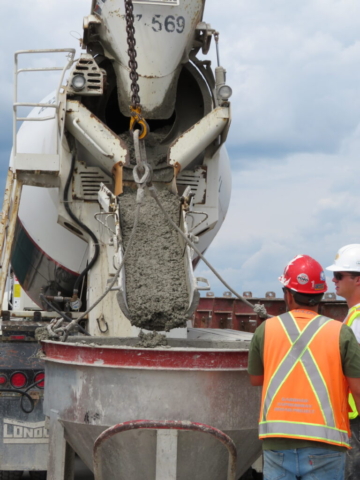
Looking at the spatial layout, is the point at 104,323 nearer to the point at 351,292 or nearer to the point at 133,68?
the point at 133,68

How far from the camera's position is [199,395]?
3514mm

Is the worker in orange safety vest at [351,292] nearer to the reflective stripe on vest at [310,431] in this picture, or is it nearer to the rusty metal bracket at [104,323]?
the reflective stripe on vest at [310,431]

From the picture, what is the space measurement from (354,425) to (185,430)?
31.4 inches

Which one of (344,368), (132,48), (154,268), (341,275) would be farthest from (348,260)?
(132,48)

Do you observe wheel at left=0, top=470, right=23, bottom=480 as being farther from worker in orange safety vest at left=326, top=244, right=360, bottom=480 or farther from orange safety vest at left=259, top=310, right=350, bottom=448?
orange safety vest at left=259, top=310, right=350, bottom=448

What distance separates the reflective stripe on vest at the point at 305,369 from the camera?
2.88 meters

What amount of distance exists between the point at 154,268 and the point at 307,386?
1928mm

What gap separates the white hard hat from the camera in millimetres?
3557

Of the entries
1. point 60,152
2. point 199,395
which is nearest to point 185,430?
point 199,395

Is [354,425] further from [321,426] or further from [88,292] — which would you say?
[88,292]

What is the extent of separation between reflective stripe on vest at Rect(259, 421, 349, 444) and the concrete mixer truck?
4.82ft

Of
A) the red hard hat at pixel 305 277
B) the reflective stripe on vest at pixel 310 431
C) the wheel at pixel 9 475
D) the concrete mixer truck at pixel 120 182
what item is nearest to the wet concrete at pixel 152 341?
the concrete mixer truck at pixel 120 182

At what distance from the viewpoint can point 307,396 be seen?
2891mm

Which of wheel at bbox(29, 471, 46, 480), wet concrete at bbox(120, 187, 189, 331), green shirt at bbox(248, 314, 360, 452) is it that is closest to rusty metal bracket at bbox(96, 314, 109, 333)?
wet concrete at bbox(120, 187, 189, 331)
